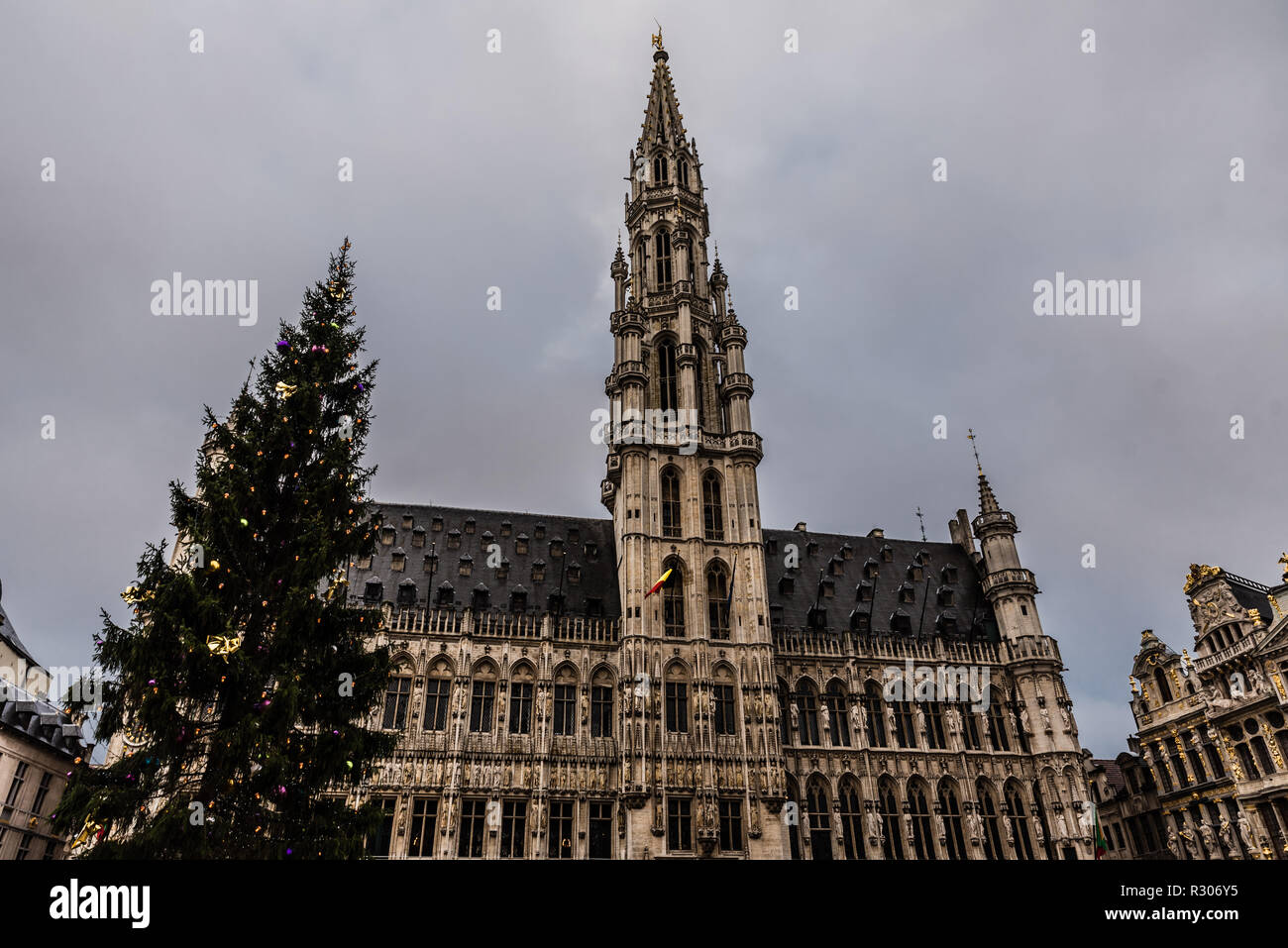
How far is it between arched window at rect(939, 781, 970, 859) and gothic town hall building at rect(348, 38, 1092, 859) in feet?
0.39

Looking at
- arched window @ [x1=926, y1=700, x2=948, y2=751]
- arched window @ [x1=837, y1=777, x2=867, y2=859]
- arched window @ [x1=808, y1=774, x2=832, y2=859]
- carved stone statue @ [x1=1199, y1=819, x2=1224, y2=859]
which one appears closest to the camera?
arched window @ [x1=808, y1=774, x2=832, y2=859]

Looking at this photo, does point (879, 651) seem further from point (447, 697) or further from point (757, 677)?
point (447, 697)

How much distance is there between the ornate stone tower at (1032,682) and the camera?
40938mm

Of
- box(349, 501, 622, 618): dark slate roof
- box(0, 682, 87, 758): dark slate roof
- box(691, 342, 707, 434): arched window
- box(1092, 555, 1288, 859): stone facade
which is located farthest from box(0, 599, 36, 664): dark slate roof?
box(1092, 555, 1288, 859): stone facade

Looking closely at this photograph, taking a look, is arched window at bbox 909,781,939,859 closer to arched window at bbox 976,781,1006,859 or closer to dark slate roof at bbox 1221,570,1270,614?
arched window at bbox 976,781,1006,859

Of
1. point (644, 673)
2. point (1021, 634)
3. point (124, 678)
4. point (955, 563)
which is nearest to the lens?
point (124, 678)

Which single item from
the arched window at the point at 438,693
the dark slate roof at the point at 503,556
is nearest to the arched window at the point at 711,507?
the dark slate roof at the point at 503,556

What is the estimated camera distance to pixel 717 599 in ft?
138

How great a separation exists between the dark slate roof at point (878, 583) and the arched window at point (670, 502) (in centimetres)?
855

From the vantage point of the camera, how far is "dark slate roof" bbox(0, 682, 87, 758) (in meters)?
36.8

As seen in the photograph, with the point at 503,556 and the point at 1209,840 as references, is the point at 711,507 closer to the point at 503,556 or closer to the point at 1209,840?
the point at 503,556

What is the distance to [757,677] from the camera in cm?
3909
